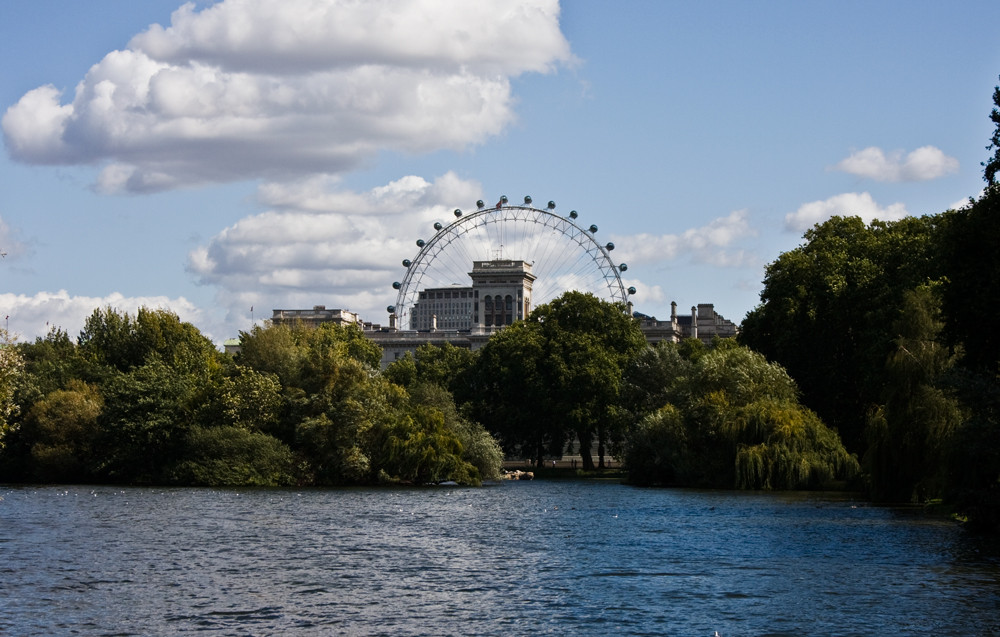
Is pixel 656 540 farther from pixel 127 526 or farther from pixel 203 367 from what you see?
pixel 203 367

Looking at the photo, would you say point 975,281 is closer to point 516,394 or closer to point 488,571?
point 488,571

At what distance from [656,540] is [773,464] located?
23233 mm

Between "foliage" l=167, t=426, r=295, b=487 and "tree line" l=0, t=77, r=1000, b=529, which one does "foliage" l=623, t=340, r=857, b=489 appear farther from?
"foliage" l=167, t=426, r=295, b=487

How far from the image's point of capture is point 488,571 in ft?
106

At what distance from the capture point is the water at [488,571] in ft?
81.1

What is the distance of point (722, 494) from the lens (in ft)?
198

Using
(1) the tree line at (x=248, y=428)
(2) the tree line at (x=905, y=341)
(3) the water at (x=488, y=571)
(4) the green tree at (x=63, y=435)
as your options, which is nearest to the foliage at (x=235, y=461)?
(1) the tree line at (x=248, y=428)

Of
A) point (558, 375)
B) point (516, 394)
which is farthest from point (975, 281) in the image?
point (516, 394)

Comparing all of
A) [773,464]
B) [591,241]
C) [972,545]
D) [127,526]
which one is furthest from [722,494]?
[591,241]

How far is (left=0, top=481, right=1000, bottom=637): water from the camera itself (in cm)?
2472

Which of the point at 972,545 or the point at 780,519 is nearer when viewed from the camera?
the point at 972,545

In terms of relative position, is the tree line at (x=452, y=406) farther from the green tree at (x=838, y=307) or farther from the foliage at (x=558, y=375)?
the foliage at (x=558, y=375)

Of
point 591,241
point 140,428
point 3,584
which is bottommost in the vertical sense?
point 3,584

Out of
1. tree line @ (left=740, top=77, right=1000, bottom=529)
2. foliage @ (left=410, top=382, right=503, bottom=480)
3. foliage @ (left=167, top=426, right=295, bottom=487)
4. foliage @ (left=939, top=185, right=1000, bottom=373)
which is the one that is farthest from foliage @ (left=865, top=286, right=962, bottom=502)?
foliage @ (left=167, top=426, right=295, bottom=487)
